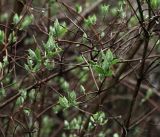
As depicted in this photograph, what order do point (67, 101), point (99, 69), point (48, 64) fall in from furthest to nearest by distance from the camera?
point (48, 64) → point (67, 101) → point (99, 69)

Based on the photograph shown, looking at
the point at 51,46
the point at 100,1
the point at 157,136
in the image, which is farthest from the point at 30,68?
the point at 157,136

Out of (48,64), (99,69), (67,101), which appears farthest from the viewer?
(48,64)

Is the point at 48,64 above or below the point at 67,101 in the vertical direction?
above

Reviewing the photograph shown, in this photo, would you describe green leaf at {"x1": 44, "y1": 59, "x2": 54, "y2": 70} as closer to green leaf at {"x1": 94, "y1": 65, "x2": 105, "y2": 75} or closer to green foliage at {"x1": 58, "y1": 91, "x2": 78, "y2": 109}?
green foliage at {"x1": 58, "y1": 91, "x2": 78, "y2": 109}

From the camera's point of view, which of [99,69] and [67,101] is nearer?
[99,69]

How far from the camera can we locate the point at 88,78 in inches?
157

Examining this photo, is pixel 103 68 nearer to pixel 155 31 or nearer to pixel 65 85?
pixel 155 31

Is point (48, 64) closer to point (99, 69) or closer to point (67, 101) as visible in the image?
point (67, 101)

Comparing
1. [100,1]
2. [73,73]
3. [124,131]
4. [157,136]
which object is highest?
[100,1]

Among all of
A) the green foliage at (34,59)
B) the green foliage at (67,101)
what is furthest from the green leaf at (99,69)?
the green foliage at (34,59)

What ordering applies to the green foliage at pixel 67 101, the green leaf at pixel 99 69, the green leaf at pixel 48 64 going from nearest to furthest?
the green leaf at pixel 99 69 → the green foliage at pixel 67 101 → the green leaf at pixel 48 64

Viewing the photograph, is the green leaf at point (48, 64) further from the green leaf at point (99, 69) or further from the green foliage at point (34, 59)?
the green leaf at point (99, 69)

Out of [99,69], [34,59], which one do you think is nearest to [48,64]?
[34,59]

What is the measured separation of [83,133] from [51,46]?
36.2 inches
